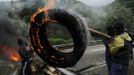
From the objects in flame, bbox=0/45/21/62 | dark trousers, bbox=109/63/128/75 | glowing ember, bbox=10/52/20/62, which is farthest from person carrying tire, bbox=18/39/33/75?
dark trousers, bbox=109/63/128/75

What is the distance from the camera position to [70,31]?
7.88 metres

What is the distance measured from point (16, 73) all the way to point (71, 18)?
5.60 metres

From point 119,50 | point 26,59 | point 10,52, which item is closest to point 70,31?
point 119,50

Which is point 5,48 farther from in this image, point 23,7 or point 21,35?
point 23,7

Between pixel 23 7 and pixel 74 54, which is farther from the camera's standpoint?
pixel 23 7

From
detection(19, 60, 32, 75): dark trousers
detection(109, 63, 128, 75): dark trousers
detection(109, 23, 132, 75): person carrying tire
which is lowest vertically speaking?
detection(19, 60, 32, 75): dark trousers

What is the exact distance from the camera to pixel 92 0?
535 inches

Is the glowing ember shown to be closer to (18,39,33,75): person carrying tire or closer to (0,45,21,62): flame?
(0,45,21,62): flame

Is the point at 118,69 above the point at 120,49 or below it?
below

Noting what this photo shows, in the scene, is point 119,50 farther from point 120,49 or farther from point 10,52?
point 10,52

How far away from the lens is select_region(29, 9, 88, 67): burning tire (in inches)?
296

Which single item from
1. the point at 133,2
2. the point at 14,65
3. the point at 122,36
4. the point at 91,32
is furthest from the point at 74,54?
the point at 133,2

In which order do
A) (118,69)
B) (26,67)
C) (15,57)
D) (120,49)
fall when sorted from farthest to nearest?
(15,57) → (26,67) → (118,69) → (120,49)

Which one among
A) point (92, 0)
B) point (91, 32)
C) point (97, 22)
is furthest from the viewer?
point (97, 22)
